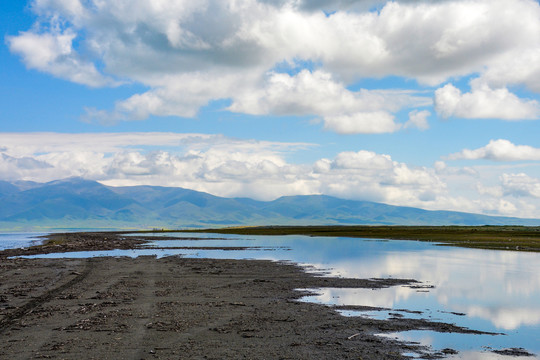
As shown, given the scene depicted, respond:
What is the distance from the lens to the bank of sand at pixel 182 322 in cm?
1758

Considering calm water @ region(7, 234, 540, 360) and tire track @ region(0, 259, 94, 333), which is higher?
calm water @ region(7, 234, 540, 360)

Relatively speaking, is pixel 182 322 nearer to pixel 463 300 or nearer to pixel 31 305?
pixel 31 305

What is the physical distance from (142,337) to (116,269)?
30.3 meters

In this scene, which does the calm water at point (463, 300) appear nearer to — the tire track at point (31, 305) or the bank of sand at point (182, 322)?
the bank of sand at point (182, 322)

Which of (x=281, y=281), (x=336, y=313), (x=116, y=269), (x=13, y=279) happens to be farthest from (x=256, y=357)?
(x=116, y=269)

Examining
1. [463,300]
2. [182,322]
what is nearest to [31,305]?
[182,322]

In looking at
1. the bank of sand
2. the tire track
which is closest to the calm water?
the bank of sand

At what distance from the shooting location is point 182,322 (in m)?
22.3

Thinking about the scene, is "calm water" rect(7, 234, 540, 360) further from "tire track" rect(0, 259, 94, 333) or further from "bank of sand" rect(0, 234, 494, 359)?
"tire track" rect(0, 259, 94, 333)

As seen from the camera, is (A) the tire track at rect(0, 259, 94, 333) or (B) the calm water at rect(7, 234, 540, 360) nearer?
(B) the calm water at rect(7, 234, 540, 360)

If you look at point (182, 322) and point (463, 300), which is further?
point (463, 300)

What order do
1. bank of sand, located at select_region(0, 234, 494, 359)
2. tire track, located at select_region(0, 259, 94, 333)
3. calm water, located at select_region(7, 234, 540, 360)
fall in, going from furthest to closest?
tire track, located at select_region(0, 259, 94, 333) → calm water, located at select_region(7, 234, 540, 360) → bank of sand, located at select_region(0, 234, 494, 359)

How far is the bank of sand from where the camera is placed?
17578 mm

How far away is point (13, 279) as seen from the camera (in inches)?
1487
